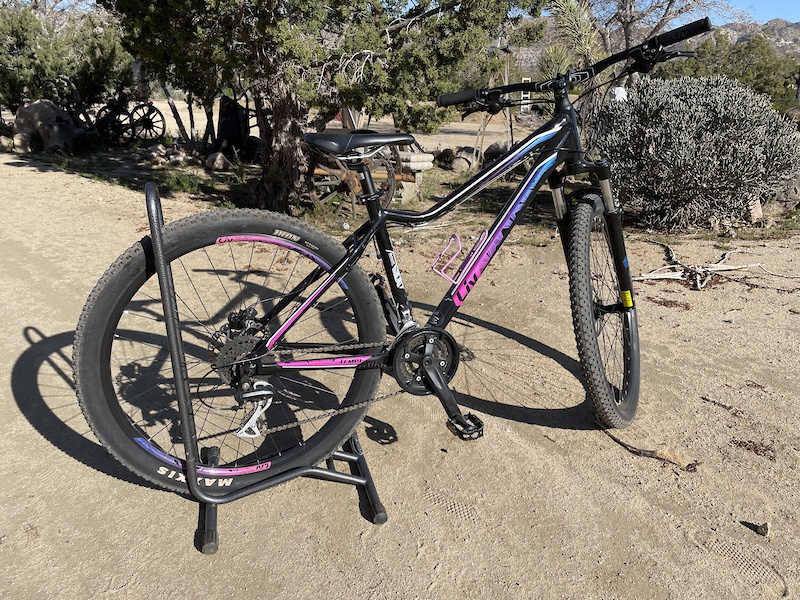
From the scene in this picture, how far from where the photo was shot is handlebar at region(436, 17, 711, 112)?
2174 millimetres

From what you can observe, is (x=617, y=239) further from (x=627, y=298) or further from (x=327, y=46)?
(x=327, y=46)

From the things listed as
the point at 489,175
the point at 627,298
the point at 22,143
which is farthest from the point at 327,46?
the point at 22,143

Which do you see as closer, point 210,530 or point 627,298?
point 210,530

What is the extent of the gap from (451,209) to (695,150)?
4.53 metres

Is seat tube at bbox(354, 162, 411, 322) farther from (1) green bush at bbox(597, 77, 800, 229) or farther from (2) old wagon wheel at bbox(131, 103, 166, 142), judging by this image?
(2) old wagon wheel at bbox(131, 103, 166, 142)

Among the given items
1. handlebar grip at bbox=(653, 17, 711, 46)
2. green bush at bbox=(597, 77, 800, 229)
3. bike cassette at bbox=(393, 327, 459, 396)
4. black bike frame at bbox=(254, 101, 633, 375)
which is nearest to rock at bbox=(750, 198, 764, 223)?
green bush at bbox=(597, 77, 800, 229)

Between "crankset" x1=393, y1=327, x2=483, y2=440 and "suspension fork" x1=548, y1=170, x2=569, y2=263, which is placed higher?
"suspension fork" x1=548, y1=170, x2=569, y2=263

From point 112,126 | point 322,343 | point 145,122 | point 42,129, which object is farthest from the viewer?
point 145,122

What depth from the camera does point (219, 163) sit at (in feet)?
36.9

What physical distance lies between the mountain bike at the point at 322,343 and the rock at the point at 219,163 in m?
8.94

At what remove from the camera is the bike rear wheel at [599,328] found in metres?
2.42

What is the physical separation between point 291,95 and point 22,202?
3.37 metres

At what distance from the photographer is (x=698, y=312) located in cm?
412

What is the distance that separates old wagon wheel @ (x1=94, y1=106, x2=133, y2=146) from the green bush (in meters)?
11.5
